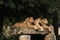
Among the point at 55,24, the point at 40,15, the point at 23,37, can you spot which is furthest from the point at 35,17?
the point at 55,24

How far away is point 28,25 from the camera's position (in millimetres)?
5379

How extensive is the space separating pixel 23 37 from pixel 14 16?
1.42ft

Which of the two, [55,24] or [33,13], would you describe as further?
[55,24]

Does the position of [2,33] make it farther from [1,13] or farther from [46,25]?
[46,25]

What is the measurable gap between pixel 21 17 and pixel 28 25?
0.20 metres

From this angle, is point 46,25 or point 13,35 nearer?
point 13,35

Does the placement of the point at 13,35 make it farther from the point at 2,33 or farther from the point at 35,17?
the point at 35,17

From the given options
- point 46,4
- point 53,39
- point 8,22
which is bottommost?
point 53,39

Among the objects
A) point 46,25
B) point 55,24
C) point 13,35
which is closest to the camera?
point 13,35

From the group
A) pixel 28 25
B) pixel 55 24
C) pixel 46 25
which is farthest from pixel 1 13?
pixel 55 24

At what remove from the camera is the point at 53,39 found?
223 inches

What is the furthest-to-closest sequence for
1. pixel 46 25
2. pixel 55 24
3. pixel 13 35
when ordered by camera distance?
pixel 55 24, pixel 46 25, pixel 13 35

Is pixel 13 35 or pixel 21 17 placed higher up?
pixel 21 17

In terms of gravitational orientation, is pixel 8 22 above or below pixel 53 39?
above
